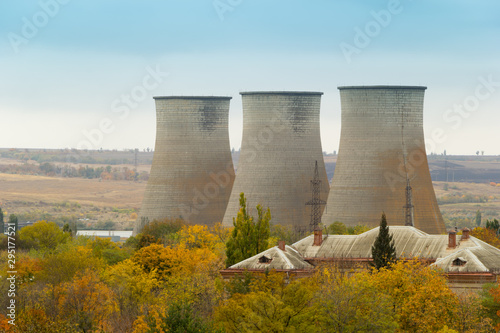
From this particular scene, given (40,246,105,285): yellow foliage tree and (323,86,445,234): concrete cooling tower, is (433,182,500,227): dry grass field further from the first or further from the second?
(40,246,105,285): yellow foliage tree

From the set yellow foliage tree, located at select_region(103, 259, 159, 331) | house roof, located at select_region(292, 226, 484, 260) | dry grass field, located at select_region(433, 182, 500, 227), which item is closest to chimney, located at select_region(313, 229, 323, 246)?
house roof, located at select_region(292, 226, 484, 260)

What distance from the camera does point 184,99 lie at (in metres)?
86.4

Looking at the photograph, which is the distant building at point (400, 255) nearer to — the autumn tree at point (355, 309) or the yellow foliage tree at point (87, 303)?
the yellow foliage tree at point (87, 303)

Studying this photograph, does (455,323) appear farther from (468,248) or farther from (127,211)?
(127,211)

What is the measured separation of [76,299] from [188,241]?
27118 millimetres

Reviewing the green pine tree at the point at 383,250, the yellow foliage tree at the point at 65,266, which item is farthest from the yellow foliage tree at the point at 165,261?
the green pine tree at the point at 383,250

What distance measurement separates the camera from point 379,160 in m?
76.9

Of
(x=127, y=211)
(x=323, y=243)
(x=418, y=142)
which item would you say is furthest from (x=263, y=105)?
(x=127, y=211)

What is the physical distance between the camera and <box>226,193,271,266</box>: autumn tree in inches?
2098

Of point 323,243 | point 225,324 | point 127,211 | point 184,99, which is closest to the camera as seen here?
point 225,324

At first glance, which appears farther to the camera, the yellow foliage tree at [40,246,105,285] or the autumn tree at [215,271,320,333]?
the yellow foliage tree at [40,246,105,285]

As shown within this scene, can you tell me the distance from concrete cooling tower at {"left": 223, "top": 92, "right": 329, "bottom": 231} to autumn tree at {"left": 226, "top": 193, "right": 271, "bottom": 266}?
25244 millimetres

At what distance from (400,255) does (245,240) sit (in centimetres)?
669

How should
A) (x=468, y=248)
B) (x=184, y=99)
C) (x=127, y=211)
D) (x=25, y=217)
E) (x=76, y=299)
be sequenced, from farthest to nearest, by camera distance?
(x=127, y=211) → (x=25, y=217) → (x=184, y=99) → (x=468, y=248) → (x=76, y=299)
